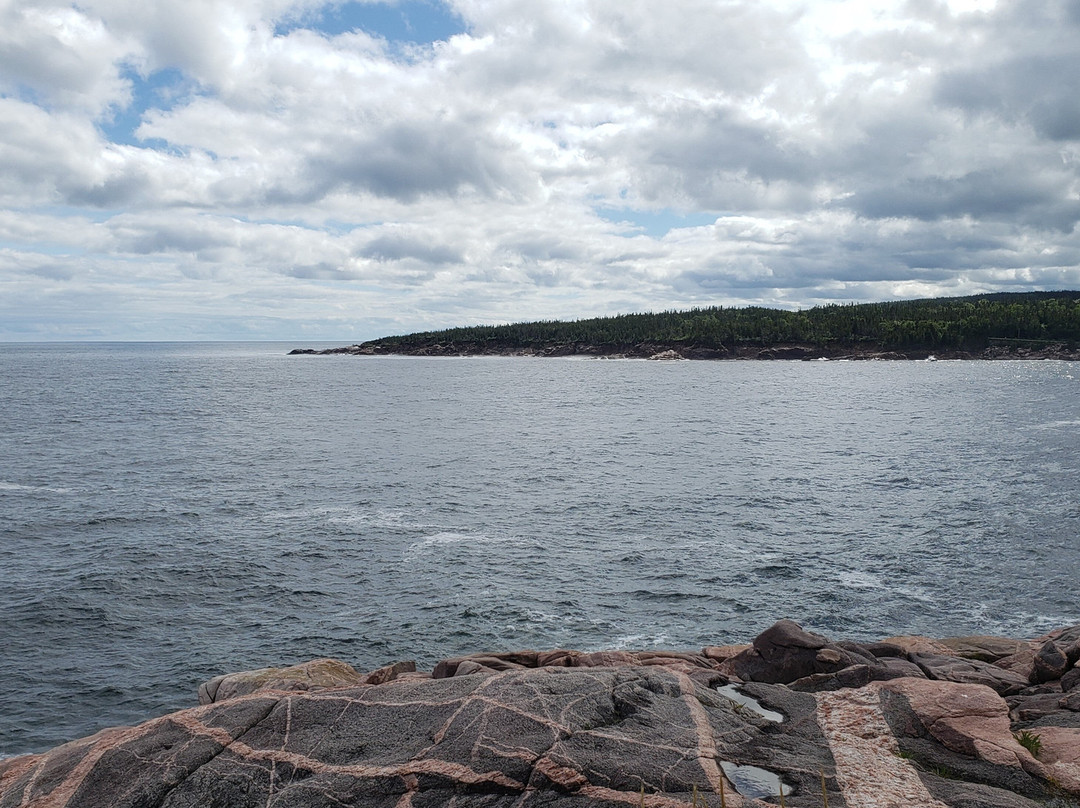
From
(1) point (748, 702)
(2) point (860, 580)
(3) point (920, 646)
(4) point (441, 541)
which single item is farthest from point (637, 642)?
(4) point (441, 541)

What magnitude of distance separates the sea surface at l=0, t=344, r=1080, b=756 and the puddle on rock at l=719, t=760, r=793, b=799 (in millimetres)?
12963

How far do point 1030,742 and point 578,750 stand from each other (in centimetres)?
754

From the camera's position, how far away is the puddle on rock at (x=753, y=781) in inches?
389

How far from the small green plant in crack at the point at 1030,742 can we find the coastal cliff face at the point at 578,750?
0.02m

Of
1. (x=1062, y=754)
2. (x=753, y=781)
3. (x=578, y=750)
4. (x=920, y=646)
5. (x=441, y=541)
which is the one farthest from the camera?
(x=441, y=541)

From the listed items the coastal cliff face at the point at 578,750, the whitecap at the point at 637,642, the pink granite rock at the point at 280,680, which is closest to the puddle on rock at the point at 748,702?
the coastal cliff face at the point at 578,750

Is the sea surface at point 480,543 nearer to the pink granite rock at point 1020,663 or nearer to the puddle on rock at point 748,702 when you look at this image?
the pink granite rock at point 1020,663

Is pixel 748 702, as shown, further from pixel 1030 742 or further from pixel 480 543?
pixel 480 543

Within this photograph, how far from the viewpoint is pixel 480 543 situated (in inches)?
1374

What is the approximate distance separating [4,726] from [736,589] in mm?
23485

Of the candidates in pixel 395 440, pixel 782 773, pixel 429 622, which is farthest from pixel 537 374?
pixel 782 773

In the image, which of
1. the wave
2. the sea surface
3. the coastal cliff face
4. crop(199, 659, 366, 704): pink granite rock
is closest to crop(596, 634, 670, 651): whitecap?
the sea surface

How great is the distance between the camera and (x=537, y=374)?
189 meters

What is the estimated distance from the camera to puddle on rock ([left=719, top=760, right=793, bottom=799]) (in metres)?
9.88
